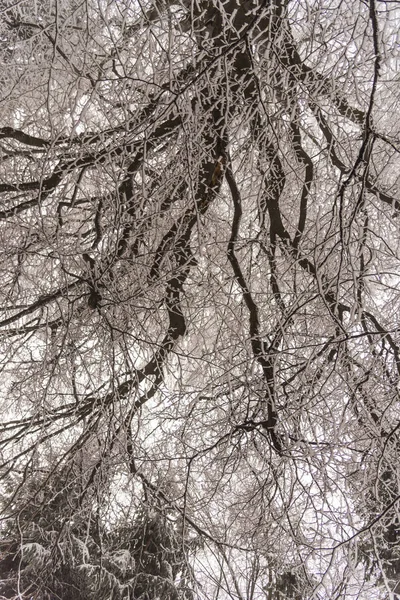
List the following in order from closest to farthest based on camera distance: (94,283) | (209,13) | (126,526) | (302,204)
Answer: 1. (94,283)
2. (209,13)
3. (302,204)
4. (126,526)

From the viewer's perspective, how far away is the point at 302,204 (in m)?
2.35

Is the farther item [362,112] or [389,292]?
[389,292]

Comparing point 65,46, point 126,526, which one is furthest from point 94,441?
point 65,46

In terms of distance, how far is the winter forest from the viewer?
71.1 inches

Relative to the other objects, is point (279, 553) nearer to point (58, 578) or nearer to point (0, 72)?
point (58, 578)

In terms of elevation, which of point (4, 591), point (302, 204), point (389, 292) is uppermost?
point (389, 292)

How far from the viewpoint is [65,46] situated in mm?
2408

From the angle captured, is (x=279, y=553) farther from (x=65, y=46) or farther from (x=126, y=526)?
(x=65, y=46)

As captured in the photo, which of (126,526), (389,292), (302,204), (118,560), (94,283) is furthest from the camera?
(118,560)

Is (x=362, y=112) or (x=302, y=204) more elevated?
(x=362, y=112)

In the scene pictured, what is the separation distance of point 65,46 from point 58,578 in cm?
297

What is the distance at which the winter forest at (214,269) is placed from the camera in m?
1.81

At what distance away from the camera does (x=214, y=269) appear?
2844mm

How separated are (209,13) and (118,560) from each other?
3.03 m
